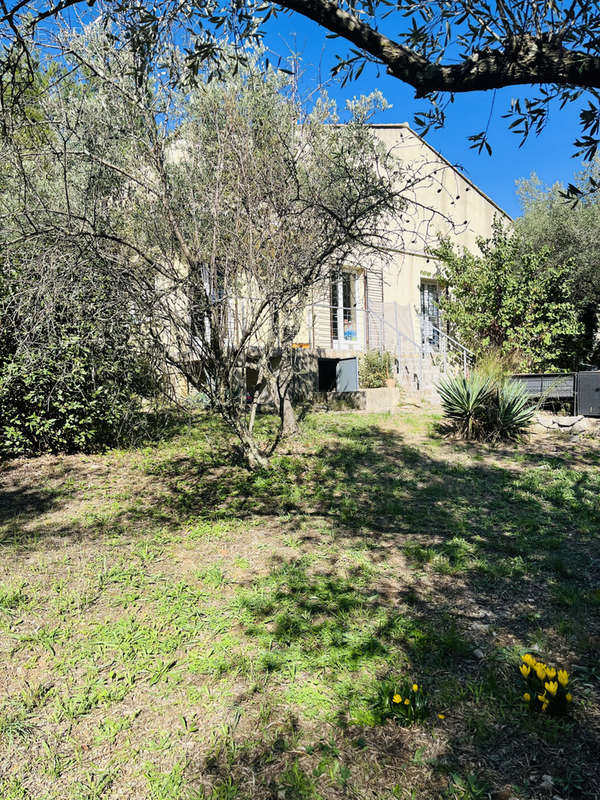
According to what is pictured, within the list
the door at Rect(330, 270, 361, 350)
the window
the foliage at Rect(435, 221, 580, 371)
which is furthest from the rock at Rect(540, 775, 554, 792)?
the door at Rect(330, 270, 361, 350)

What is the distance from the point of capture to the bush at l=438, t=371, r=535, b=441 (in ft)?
27.4

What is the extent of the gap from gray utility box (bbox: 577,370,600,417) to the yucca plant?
1.93 metres

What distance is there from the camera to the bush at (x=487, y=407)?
8.36 m

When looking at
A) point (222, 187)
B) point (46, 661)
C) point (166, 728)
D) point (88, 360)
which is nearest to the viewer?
point (166, 728)

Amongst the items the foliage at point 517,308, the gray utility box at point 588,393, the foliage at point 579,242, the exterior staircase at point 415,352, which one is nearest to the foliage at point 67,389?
the gray utility box at point 588,393

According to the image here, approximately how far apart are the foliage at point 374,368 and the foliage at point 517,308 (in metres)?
2.74

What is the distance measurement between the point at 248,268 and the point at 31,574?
3.82 m

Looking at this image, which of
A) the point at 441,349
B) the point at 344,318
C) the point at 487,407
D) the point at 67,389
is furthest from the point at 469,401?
the point at 344,318

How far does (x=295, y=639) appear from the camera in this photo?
10.2 ft

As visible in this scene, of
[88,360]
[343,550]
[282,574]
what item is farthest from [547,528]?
[88,360]

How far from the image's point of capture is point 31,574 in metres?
4.07

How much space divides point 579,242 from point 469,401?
11.0 meters

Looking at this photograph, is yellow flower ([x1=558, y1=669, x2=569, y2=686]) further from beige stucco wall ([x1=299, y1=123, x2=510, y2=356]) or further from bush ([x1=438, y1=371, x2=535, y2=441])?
beige stucco wall ([x1=299, y1=123, x2=510, y2=356])

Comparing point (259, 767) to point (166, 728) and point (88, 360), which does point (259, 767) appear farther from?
point (88, 360)
